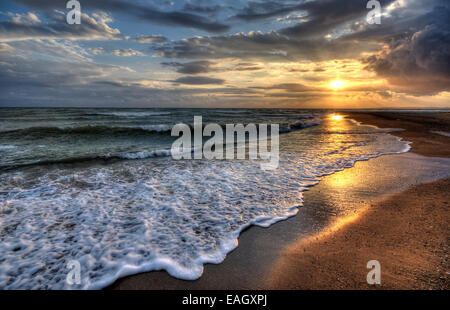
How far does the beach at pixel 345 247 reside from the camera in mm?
2451

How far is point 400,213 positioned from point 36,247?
234 inches

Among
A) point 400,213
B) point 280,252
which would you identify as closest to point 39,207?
point 280,252

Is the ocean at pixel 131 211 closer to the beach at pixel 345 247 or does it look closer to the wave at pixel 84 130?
the beach at pixel 345 247

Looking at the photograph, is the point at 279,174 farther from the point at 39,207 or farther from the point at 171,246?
the point at 39,207

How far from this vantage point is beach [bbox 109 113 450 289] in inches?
96.5

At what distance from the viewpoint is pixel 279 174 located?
20.7 ft
